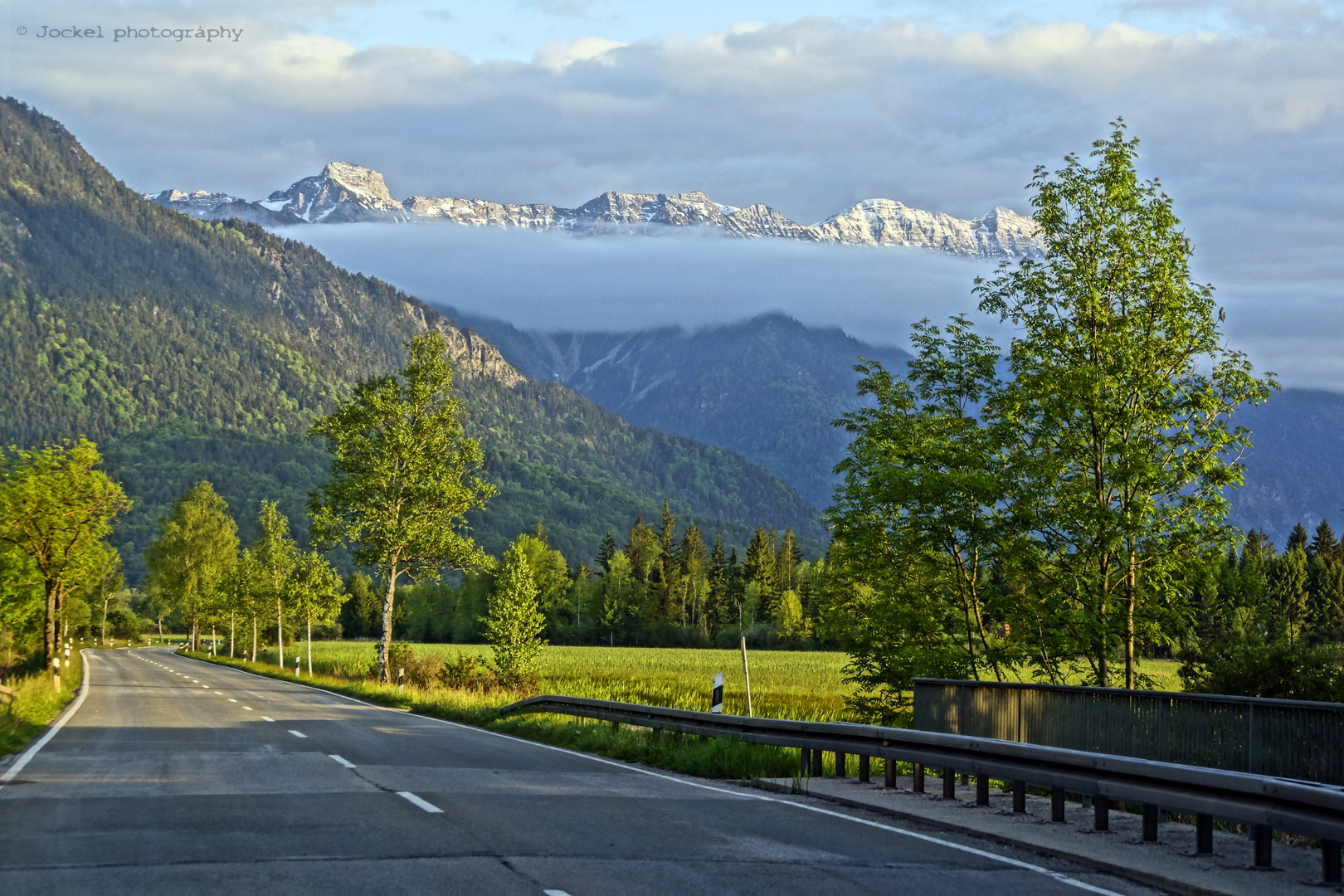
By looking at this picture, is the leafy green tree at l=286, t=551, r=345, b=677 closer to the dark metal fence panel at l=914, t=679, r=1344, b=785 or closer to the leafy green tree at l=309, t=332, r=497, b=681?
the leafy green tree at l=309, t=332, r=497, b=681

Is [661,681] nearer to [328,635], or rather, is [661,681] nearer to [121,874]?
[121,874]

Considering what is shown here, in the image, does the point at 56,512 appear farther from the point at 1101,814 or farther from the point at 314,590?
the point at 1101,814

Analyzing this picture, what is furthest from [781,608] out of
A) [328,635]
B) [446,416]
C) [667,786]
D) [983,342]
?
[667,786]

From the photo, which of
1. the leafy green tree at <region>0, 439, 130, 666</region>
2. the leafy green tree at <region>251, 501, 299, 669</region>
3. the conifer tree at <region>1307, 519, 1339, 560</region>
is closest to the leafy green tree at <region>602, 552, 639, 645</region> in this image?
the leafy green tree at <region>251, 501, 299, 669</region>

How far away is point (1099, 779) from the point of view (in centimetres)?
1025

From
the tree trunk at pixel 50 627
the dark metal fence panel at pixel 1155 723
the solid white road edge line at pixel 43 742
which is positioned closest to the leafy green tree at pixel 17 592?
the tree trunk at pixel 50 627

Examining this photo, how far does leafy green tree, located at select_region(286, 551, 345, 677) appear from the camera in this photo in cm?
5400

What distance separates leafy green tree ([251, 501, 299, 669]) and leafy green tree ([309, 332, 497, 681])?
17019mm

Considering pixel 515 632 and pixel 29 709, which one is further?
pixel 515 632

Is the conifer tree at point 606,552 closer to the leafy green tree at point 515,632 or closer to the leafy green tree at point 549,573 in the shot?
the leafy green tree at point 549,573

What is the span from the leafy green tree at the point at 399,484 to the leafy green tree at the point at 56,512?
687 centimetres

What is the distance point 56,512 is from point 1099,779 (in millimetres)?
35847

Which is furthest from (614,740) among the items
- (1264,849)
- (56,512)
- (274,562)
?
(274,562)

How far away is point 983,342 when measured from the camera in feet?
86.8
